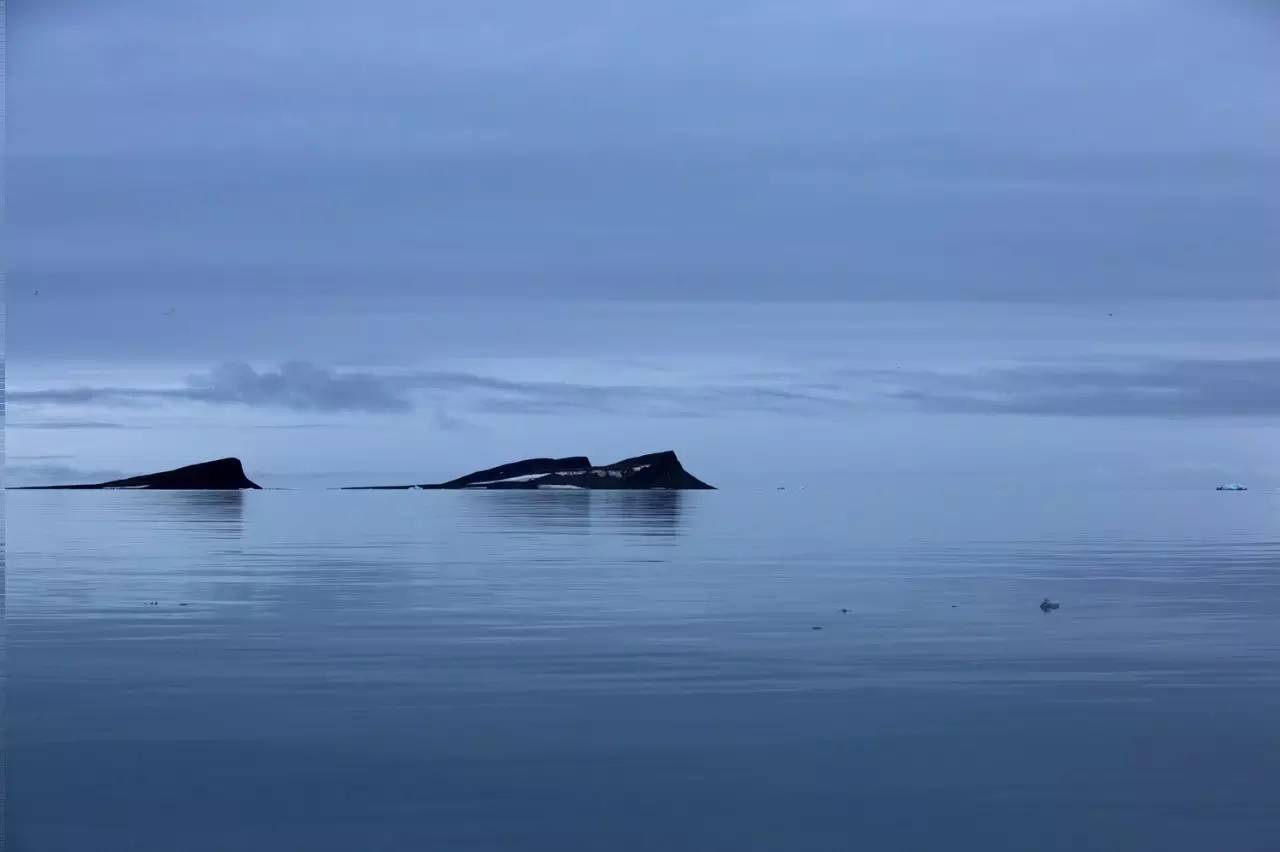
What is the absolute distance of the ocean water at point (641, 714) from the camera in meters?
16.9

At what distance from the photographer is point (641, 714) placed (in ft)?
73.3

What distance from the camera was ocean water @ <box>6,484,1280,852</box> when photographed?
16859 millimetres

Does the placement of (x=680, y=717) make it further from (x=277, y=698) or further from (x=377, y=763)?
(x=277, y=698)


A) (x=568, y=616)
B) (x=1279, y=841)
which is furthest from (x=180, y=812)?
(x=568, y=616)

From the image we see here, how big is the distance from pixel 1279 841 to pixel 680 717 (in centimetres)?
862

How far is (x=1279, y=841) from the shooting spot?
16.1 metres

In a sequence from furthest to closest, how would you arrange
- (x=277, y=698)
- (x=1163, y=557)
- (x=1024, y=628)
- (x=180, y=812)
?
(x=1163, y=557) → (x=1024, y=628) → (x=277, y=698) → (x=180, y=812)

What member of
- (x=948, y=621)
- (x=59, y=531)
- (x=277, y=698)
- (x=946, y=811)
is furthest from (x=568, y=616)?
(x=59, y=531)

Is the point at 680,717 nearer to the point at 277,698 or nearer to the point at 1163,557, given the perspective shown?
the point at 277,698

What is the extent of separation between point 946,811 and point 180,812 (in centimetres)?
866

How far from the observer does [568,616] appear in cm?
3509

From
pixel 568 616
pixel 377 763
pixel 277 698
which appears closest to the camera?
pixel 377 763

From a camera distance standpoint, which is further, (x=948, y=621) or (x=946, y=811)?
(x=948, y=621)

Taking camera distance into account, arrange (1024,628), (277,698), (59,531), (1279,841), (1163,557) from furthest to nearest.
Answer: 1. (59,531)
2. (1163,557)
3. (1024,628)
4. (277,698)
5. (1279,841)
